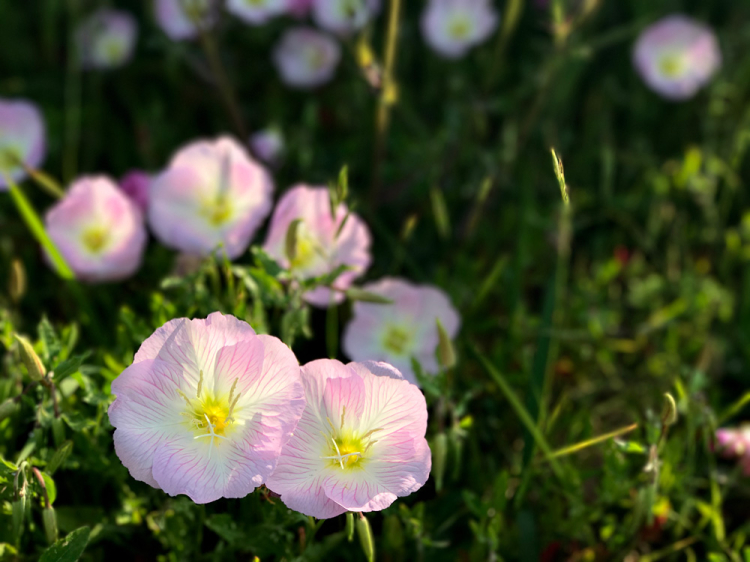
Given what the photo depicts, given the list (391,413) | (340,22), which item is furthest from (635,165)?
(391,413)

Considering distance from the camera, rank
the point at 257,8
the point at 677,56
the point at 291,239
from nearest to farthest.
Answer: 1. the point at 291,239
2. the point at 257,8
3. the point at 677,56

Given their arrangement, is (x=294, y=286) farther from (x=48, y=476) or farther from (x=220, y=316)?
(x=48, y=476)

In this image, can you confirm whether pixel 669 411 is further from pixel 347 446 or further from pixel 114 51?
pixel 114 51

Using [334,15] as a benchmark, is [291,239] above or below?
below

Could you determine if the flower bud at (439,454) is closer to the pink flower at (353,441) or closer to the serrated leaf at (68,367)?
the pink flower at (353,441)

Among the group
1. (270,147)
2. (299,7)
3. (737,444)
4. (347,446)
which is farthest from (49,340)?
(299,7)

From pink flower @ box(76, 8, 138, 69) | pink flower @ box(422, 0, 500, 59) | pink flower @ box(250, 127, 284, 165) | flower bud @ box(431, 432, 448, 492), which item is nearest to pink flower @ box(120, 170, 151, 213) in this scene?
pink flower @ box(250, 127, 284, 165)
